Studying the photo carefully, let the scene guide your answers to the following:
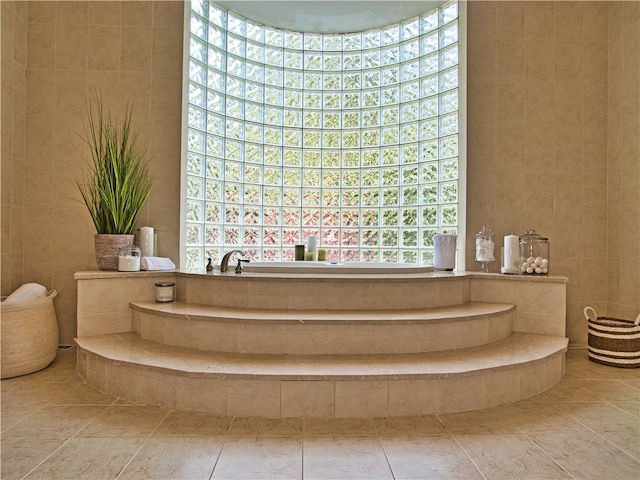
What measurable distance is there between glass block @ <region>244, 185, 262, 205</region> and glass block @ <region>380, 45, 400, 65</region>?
157cm

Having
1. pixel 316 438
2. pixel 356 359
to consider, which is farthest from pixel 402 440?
pixel 356 359

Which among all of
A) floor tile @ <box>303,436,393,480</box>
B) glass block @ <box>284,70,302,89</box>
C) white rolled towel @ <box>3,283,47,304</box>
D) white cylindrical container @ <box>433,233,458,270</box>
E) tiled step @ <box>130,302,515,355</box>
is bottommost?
floor tile @ <box>303,436,393,480</box>

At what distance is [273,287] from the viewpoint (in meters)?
2.45

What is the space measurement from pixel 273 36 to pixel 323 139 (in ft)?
3.26

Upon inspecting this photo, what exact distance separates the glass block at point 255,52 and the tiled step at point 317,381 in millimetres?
2615

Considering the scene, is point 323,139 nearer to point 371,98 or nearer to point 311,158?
point 311,158

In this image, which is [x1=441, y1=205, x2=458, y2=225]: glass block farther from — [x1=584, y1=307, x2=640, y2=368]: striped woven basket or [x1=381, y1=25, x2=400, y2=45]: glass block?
[x1=381, y1=25, x2=400, y2=45]: glass block

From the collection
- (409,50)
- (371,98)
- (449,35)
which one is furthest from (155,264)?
(449,35)

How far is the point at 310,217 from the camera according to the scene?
3.85m

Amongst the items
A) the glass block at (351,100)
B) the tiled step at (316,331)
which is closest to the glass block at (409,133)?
the glass block at (351,100)

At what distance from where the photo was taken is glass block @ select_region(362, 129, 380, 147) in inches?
149

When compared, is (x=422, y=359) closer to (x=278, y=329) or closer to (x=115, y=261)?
(x=278, y=329)

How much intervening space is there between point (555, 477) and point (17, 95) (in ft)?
12.0

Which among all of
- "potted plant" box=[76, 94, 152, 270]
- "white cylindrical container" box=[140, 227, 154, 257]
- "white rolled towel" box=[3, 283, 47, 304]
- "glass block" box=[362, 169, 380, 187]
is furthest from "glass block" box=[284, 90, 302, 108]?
"white rolled towel" box=[3, 283, 47, 304]
